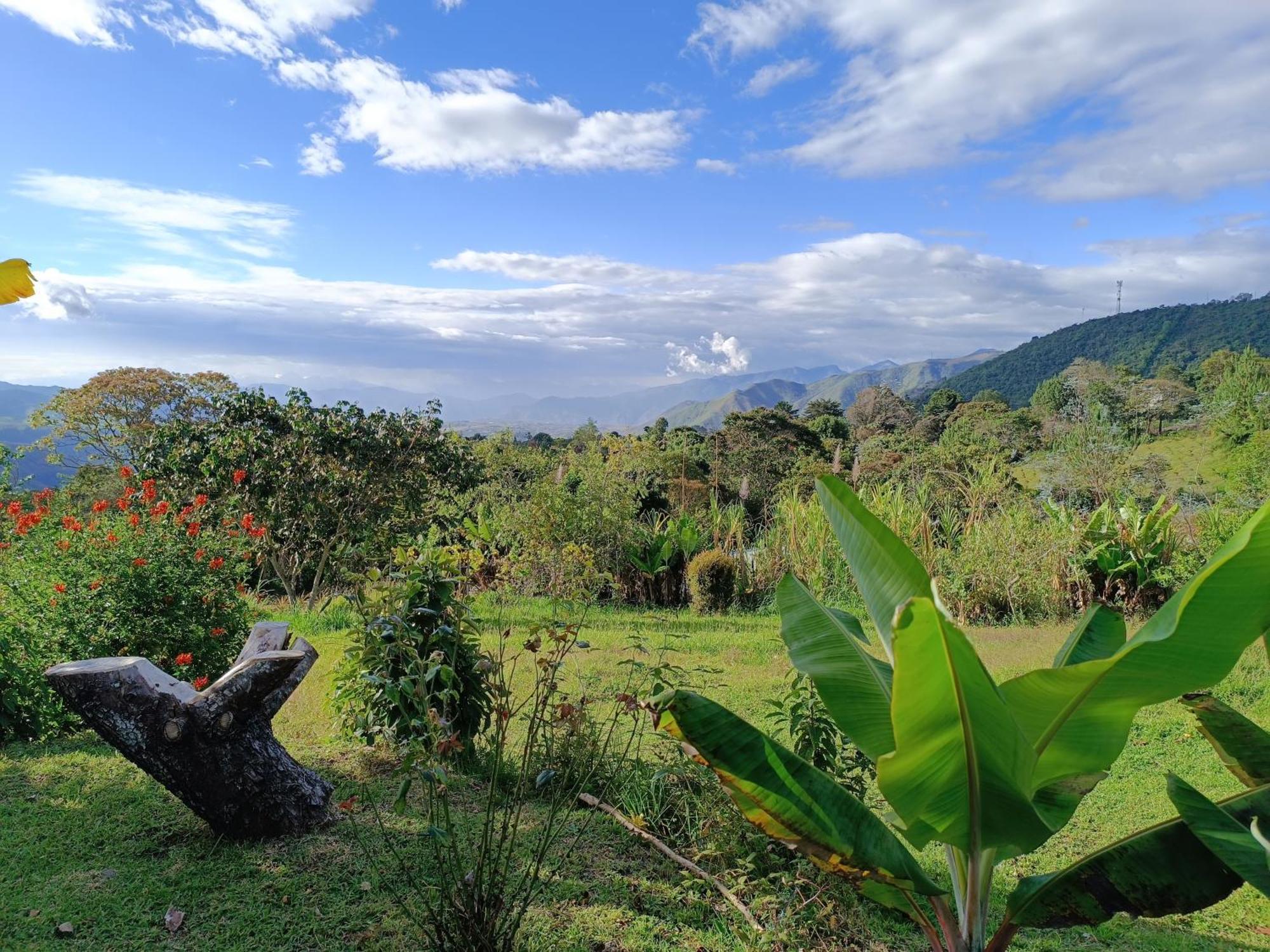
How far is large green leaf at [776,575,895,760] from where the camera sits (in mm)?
2260

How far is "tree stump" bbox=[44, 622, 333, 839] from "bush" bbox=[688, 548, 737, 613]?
6.75 metres

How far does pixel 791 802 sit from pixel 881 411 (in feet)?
172

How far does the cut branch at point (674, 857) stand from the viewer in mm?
2992

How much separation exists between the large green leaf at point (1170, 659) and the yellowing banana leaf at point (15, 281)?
465 cm

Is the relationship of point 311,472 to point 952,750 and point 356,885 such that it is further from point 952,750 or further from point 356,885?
point 952,750

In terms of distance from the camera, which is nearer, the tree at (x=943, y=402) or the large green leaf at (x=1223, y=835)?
the large green leaf at (x=1223, y=835)

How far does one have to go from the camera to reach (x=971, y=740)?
1871mm

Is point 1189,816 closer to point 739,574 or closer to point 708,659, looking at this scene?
point 708,659

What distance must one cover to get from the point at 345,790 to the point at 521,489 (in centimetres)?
960

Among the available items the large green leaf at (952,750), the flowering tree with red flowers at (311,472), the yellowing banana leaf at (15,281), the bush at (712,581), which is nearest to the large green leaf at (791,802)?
the large green leaf at (952,750)

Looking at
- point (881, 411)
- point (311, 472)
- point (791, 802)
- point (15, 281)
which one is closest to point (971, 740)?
point (791, 802)

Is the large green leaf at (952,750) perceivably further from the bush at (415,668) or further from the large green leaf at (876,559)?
the bush at (415,668)

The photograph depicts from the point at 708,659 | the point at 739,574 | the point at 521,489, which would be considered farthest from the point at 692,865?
the point at 521,489

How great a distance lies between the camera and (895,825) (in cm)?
235
